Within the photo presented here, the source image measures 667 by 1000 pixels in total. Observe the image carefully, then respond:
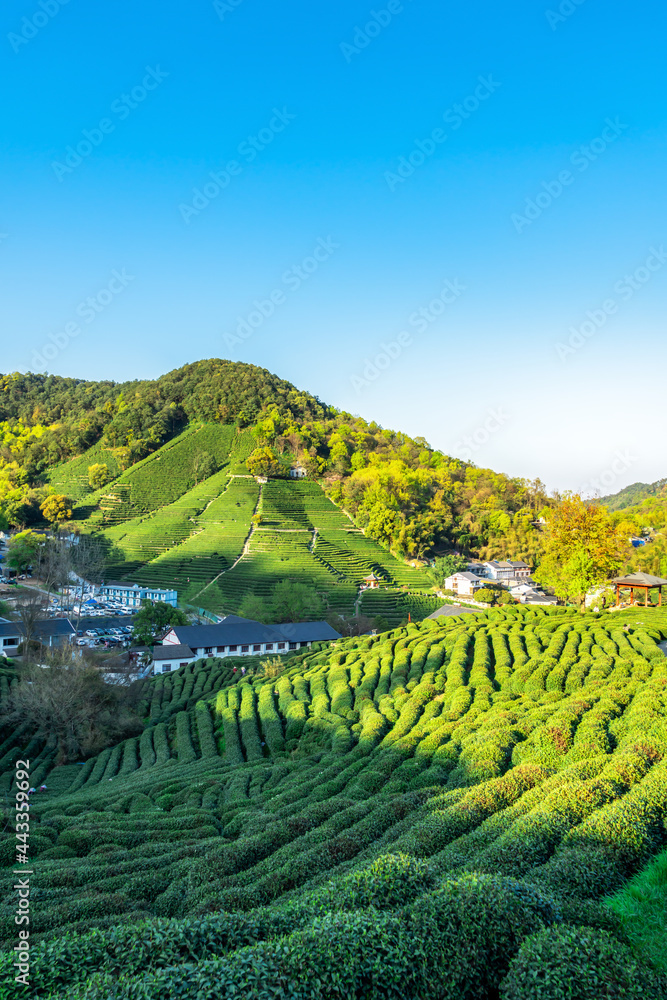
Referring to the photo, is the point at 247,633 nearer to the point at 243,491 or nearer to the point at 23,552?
the point at 23,552

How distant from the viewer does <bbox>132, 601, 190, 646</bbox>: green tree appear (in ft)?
150

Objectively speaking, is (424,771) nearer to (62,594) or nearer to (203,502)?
(62,594)

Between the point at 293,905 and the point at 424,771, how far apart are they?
717 cm

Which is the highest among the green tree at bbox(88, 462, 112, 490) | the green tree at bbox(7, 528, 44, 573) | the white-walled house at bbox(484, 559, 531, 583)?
the green tree at bbox(88, 462, 112, 490)

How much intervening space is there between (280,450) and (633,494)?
12009 cm

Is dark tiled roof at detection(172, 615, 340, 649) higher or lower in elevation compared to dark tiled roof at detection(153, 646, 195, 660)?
higher

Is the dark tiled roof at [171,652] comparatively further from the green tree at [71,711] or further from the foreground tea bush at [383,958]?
the foreground tea bush at [383,958]

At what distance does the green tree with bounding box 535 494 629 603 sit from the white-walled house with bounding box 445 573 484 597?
29237mm

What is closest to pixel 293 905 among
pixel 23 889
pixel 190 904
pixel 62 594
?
pixel 190 904

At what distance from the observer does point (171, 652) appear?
41031 mm

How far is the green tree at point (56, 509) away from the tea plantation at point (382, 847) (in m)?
65.5

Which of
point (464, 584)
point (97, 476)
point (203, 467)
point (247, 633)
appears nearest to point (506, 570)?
point (464, 584)

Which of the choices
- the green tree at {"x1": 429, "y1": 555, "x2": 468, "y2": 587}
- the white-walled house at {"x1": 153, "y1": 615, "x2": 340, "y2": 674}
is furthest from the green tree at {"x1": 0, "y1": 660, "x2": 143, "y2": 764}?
the green tree at {"x1": 429, "y1": 555, "x2": 468, "y2": 587}

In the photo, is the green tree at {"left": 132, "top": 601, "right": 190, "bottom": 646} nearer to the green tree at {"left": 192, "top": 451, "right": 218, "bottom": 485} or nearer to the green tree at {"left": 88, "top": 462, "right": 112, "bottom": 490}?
the green tree at {"left": 192, "top": 451, "right": 218, "bottom": 485}
